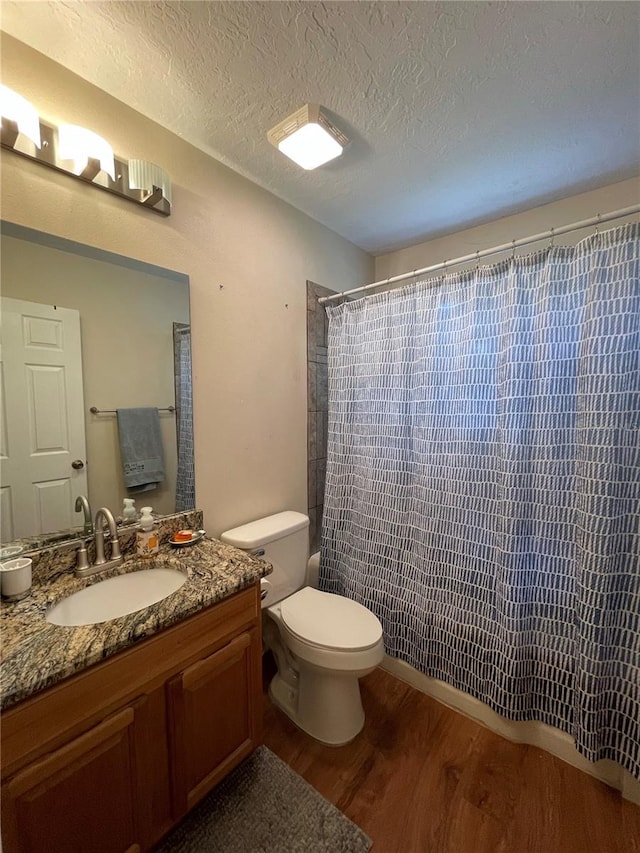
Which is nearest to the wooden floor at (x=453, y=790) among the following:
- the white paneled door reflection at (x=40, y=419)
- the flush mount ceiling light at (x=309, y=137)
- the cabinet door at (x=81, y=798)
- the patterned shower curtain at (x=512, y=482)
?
the patterned shower curtain at (x=512, y=482)

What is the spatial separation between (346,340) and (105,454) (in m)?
1.32

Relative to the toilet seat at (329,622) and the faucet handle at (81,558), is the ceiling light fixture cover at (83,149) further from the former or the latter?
the toilet seat at (329,622)

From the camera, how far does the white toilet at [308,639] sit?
1360mm

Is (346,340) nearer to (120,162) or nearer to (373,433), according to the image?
(373,433)

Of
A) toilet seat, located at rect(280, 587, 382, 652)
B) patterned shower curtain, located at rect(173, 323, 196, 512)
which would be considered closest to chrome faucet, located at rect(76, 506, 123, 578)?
patterned shower curtain, located at rect(173, 323, 196, 512)

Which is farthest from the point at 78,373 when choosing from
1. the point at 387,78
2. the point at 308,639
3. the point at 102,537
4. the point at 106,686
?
the point at 387,78

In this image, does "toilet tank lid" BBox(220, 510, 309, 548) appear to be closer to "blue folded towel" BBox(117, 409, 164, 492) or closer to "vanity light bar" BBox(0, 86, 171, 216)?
"blue folded towel" BBox(117, 409, 164, 492)

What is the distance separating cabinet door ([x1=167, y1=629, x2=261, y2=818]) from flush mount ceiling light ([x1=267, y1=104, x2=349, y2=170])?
6.01 feet

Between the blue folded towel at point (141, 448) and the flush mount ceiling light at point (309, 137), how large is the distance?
1.17m

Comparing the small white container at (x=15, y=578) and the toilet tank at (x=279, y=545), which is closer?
the small white container at (x=15, y=578)

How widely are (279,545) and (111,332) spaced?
1.16 meters

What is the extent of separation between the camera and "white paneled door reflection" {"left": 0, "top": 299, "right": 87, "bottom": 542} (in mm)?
1035

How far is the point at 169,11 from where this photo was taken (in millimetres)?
934

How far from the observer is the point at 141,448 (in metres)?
1.34
